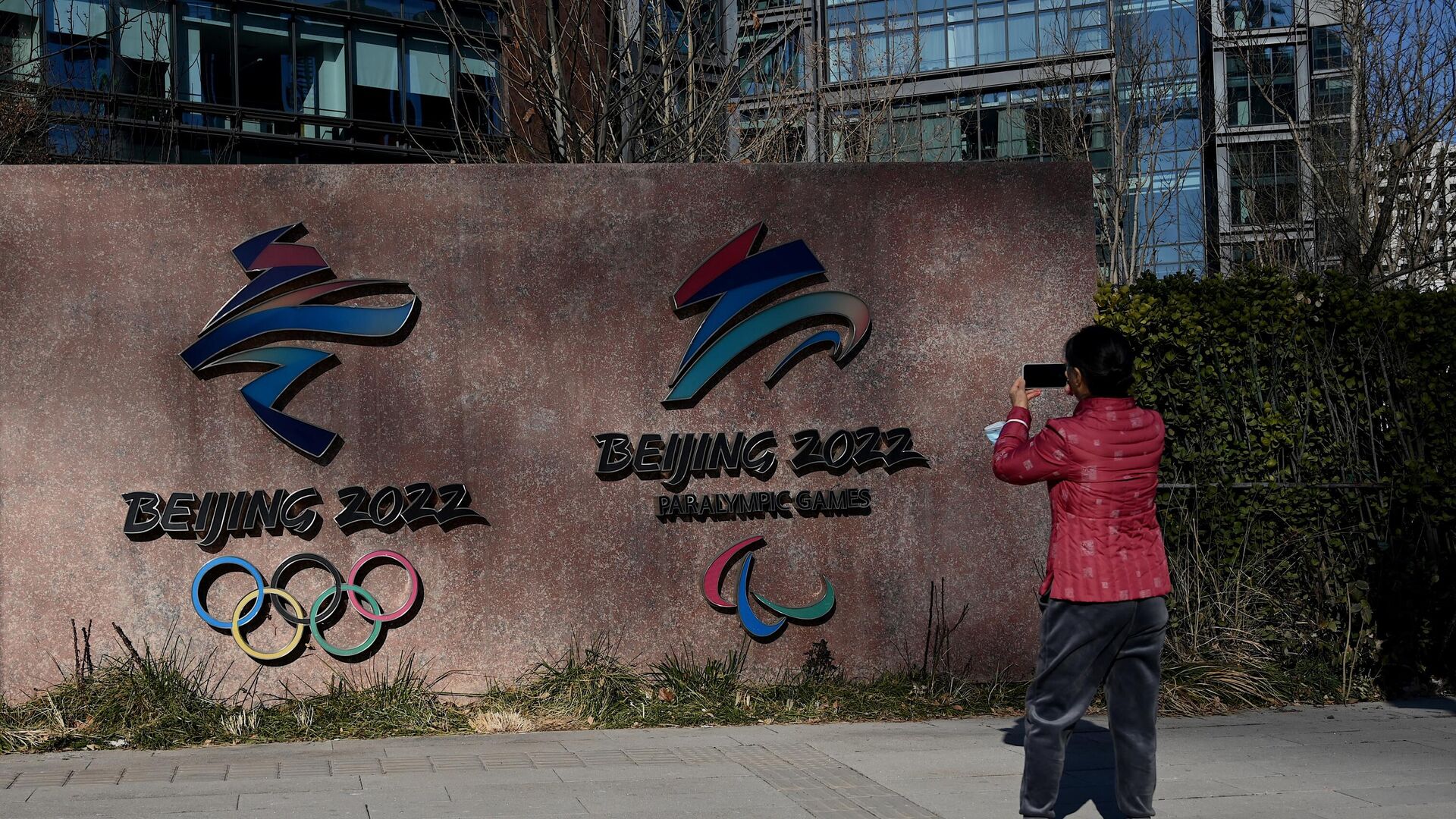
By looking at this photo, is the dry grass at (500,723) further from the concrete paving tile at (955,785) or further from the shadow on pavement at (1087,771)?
the shadow on pavement at (1087,771)

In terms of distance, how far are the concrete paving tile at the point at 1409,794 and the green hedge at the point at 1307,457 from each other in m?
2.60

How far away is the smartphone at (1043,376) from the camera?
5.81 metres

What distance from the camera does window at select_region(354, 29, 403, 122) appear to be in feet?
96.0

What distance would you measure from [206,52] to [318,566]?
2172cm

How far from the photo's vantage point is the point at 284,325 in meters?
8.57


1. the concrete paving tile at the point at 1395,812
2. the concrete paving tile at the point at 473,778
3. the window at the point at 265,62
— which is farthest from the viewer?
the window at the point at 265,62

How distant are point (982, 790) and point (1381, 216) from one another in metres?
11.1

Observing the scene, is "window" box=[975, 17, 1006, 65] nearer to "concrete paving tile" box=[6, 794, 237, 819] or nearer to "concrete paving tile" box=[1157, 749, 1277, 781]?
"concrete paving tile" box=[1157, 749, 1277, 781]

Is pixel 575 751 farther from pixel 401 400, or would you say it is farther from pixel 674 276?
pixel 674 276

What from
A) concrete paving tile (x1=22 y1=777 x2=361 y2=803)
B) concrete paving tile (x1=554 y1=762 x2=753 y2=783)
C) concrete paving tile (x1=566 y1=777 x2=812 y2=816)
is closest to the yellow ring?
concrete paving tile (x1=22 y1=777 x2=361 y2=803)

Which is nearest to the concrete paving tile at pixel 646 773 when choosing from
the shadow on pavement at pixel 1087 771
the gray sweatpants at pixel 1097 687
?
the shadow on pavement at pixel 1087 771

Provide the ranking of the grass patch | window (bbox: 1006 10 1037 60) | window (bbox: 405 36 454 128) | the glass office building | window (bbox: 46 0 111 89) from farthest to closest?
window (bbox: 1006 10 1037 60), window (bbox: 405 36 454 128), the glass office building, window (bbox: 46 0 111 89), the grass patch

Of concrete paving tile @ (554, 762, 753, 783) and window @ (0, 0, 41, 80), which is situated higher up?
window @ (0, 0, 41, 80)

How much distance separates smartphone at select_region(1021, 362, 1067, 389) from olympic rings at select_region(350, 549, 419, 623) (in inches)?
170
